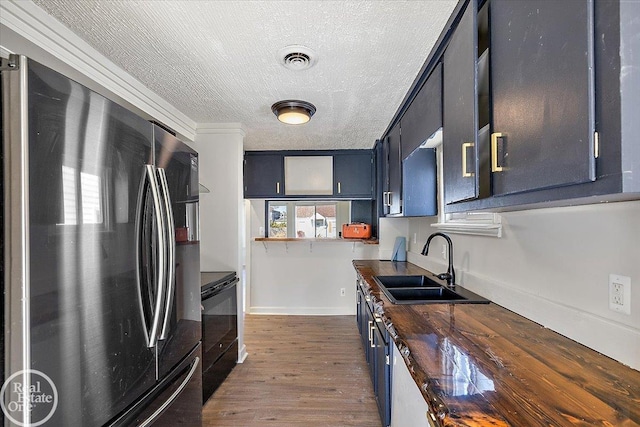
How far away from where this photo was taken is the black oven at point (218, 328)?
2.24 meters

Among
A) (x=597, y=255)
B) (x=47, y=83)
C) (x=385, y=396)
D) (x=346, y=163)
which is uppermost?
(x=346, y=163)

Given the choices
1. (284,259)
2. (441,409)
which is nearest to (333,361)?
(284,259)

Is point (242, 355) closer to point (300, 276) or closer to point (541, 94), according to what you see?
point (300, 276)

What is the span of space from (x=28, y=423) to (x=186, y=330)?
0.79 metres

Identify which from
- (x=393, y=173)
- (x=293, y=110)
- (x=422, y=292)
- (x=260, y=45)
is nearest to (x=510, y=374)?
(x=422, y=292)

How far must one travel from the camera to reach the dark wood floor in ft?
6.97

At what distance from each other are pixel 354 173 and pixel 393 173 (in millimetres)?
1081

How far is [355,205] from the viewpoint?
423 cm

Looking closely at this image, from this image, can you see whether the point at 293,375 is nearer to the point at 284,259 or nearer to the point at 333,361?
the point at 333,361

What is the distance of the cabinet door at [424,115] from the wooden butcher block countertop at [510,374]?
38.1 inches

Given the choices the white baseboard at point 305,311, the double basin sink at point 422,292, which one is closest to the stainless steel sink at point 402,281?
the double basin sink at point 422,292

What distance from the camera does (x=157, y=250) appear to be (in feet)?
4.16

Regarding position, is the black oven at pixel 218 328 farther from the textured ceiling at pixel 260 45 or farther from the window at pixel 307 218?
the window at pixel 307 218

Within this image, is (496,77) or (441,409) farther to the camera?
(496,77)
